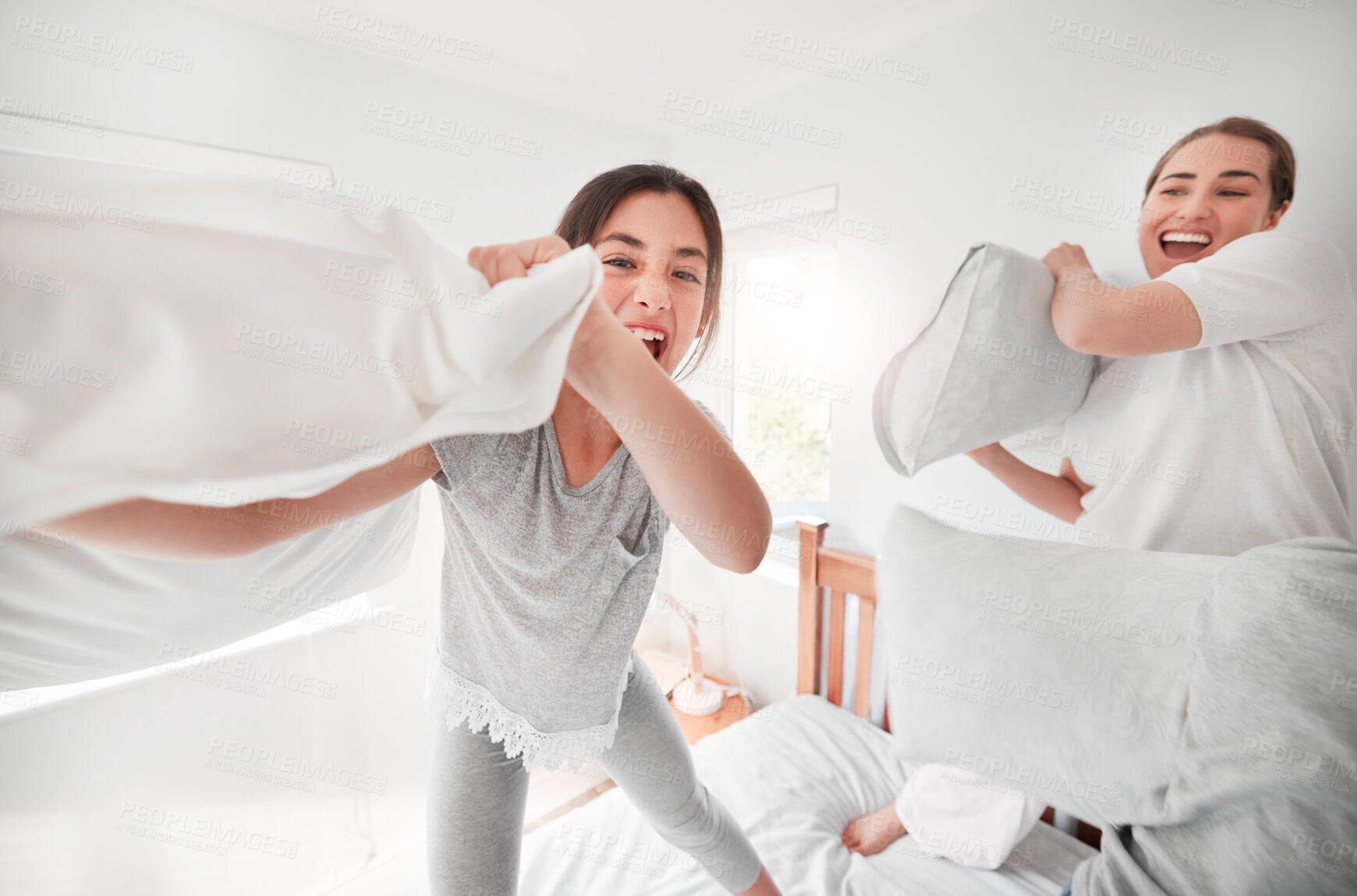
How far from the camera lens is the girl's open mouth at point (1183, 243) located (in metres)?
0.66

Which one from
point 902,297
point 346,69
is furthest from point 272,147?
point 902,297

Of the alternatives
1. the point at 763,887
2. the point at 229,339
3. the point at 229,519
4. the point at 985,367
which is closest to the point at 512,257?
the point at 229,339

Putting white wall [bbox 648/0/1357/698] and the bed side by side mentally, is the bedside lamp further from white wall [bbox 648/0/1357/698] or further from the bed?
the bed

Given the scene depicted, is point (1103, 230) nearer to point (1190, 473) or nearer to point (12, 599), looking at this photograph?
point (1190, 473)

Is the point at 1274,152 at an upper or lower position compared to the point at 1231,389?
upper

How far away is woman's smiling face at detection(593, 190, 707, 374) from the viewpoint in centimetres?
82

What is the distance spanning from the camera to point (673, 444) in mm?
485

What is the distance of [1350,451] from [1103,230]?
0.85m

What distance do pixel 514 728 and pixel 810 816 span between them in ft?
2.94

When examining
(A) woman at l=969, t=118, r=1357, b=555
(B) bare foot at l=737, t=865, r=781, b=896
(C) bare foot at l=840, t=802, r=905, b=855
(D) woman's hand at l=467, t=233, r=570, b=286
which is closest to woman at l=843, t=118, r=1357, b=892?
(A) woman at l=969, t=118, r=1357, b=555

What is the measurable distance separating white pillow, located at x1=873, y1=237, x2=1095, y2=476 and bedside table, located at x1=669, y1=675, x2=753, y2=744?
5.20ft

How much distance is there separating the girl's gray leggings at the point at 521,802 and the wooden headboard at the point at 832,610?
2.72 feet

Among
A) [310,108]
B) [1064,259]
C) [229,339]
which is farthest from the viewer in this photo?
[310,108]

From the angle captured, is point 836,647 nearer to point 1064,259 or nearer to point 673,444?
point 1064,259
